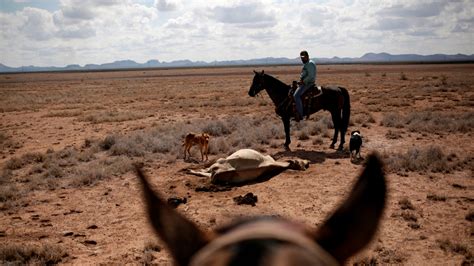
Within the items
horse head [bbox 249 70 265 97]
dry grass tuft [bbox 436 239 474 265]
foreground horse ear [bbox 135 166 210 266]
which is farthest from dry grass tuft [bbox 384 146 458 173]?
foreground horse ear [bbox 135 166 210 266]

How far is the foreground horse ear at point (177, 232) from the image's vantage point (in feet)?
2.94

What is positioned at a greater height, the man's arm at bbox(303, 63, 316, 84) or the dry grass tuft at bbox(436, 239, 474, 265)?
the man's arm at bbox(303, 63, 316, 84)

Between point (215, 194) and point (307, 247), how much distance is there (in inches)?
285

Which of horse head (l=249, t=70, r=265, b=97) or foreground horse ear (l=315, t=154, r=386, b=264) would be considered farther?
horse head (l=249, t=70, r=265, b=97)

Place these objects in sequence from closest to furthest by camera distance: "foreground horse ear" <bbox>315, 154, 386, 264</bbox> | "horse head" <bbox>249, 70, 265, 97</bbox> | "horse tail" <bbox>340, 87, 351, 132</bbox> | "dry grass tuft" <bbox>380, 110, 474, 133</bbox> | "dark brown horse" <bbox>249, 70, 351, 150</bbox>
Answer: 1. "foreground horse ear" <bbox>315, 154, 386, 264</bbox>
2. "horse tail" <bbox>340, 87, 351, 132</bbox>
3. "dark brown horse" <bbox>249, 70, 351, 150</bbox>
4. "horse head" <bbox>249, 70, 265, 97</bbox>
5. "dry grass tuft" <bbox>380, 110, 474, 133</bbox>

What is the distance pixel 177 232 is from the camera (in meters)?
0.91

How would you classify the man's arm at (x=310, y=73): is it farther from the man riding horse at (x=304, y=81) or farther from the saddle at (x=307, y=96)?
the saddle at (x=307, y=96)

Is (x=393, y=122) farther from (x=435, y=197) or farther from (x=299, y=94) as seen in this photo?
(x=435, y=197)

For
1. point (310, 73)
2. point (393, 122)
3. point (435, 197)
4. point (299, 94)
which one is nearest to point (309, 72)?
point (310, 73)

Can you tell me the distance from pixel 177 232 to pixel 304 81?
10.6m

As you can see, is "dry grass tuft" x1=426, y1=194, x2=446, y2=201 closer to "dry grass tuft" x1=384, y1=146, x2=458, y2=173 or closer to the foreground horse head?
"dry grass tuft" x1=384, y1=146, x2=458, y2=173

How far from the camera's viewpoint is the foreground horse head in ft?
2.12

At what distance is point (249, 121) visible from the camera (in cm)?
1727

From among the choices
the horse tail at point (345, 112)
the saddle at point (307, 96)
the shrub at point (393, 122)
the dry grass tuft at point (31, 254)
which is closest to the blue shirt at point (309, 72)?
the saddle at point (307, 96)
